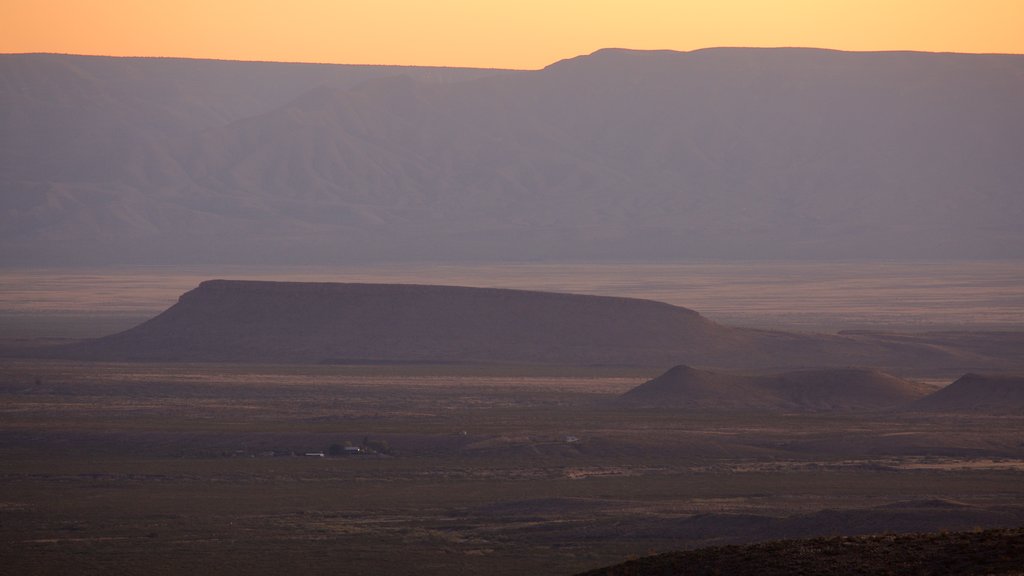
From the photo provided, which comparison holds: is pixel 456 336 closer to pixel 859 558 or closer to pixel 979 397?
pixel 979 397

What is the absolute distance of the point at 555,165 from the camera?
560 feet

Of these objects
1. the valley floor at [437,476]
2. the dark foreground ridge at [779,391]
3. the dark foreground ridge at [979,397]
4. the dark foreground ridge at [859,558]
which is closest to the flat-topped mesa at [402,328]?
the valley floor at [437,476]

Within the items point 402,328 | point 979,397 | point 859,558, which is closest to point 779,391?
point 979,397

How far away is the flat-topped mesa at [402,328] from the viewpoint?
65.6 m

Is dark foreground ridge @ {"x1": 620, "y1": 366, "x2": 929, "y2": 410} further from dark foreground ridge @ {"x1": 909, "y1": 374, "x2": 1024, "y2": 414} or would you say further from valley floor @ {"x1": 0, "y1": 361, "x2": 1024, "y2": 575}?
valley floor @ {"x1": 0, "y1": 361, "x2": 1024, "y2": 575}

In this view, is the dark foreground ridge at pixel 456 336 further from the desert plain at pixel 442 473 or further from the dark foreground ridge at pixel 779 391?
the dark foreground ridge at pixel 779 391

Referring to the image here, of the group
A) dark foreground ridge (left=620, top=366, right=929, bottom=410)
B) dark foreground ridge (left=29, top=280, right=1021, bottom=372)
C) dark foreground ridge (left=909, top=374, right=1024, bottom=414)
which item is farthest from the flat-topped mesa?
dark foreground ridge (left=909, top=374, right=1024, bottom=414)

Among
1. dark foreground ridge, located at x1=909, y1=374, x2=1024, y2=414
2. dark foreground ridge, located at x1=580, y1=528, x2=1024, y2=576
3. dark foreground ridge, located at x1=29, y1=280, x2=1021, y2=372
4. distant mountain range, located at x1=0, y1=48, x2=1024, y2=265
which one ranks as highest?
distant mountain range, located at x1=0, y1=48, x2=1024, y2=265

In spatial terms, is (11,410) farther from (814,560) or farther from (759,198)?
(759,198)

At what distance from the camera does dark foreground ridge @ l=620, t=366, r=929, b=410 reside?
51.8 m

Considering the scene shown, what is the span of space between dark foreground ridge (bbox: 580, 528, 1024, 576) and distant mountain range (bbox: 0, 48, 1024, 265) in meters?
125

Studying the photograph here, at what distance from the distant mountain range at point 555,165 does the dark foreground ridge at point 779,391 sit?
9219 cm

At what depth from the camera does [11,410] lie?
4994 cm

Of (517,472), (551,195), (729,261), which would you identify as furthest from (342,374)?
(551,195)
